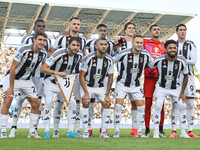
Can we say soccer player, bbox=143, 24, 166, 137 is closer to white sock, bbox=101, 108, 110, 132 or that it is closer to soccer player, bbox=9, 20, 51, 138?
white sock, bbox=101, 108, 110, 132

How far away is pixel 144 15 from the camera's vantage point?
85.4 feet

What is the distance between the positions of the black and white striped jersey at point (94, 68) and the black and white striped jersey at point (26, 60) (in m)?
0.98

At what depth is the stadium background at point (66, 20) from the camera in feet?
76.7

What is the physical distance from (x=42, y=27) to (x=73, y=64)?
126 centimetres

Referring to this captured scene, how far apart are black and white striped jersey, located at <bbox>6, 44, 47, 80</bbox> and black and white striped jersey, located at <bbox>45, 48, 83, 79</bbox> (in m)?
0.28

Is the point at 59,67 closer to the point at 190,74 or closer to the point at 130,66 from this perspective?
the point at 130,66

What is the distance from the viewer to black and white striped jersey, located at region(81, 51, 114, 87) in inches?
254

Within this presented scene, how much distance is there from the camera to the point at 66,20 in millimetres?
25812

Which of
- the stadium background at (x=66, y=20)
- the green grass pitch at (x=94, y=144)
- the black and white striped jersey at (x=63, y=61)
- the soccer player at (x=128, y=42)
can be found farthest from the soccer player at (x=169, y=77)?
the stadium background at (x=66, y=20)

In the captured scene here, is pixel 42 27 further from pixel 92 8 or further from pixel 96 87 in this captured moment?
pixel 92 8

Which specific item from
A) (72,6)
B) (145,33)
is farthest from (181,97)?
(145,33)

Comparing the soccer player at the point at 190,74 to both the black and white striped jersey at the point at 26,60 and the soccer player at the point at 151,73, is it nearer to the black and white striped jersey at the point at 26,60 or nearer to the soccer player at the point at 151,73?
the soccer player at the point at 151,73

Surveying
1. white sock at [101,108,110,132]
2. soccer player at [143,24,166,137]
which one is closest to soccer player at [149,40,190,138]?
soccer player at [143,24,166,137]

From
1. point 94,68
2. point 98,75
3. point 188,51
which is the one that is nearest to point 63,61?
point 94,68
